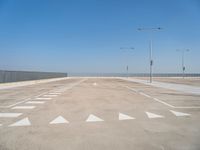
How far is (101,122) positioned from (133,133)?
1511mm

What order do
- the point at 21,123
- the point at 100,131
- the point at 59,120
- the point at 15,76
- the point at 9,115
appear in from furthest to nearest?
the point at 15,76 < the point at 9,115 < the point at 59,120 < the point at 21,123 < the point at 100,131

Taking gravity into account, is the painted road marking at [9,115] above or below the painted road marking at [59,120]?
→ below

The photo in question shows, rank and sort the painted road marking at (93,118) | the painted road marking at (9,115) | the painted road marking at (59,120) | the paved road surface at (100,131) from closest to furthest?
the paved road surface at (100,131), the painted road marking at (59,120), the painted road marking at (93,118), the painted road marking at (9,115)

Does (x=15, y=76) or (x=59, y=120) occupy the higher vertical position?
(x=15, y=76)

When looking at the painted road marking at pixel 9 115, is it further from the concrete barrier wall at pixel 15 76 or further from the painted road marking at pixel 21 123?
the concrete barrier wall at pixel 15 76

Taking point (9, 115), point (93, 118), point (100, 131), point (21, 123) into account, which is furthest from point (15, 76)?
point (100, 131)

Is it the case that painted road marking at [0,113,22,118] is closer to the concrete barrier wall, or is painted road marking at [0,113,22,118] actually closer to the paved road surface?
the paved road surface

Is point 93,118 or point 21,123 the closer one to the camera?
point 21,123

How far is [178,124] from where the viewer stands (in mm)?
6461

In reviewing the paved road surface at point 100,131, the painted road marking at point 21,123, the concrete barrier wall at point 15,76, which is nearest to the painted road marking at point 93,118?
the paved road surface at point 100,131

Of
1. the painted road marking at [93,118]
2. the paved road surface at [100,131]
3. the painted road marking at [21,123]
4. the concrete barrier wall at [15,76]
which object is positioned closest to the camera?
the paved road surface at [100,131]

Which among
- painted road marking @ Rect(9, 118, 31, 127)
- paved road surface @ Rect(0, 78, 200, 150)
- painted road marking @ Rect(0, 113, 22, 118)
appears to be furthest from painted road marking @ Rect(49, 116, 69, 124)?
painted road marking @ Rect(0, 113, 22, 118)

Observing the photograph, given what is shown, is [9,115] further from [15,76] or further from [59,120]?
[15,76]

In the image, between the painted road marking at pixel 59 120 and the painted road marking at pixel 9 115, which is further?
the painted road marking at pixel 9 115
